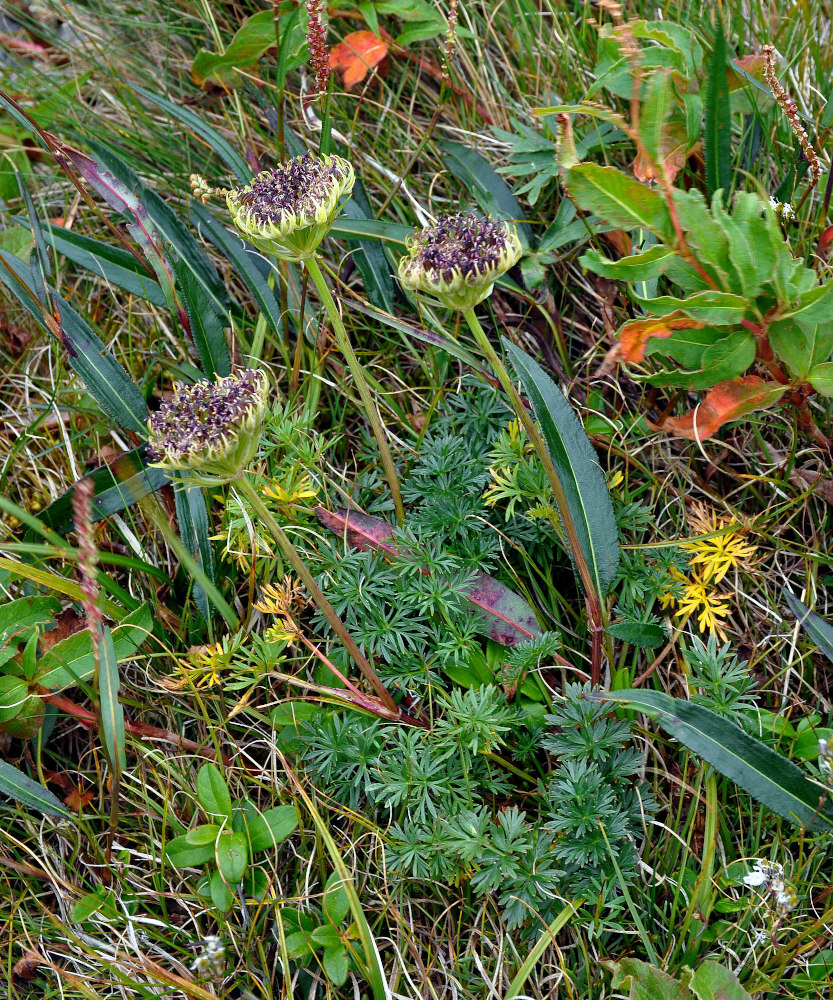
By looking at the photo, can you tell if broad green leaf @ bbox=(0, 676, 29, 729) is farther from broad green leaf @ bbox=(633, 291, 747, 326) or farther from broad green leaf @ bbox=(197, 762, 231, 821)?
broad green leaf @ bbox=(633, 291, 747, 326)

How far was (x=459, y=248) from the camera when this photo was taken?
1896 millimetres

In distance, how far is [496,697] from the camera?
2150 mm

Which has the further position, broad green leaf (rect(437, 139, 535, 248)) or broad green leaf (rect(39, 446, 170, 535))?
broad green leaf (rect(437, 139, 535, 248))

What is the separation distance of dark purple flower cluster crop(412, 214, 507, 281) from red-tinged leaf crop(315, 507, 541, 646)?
764 mm

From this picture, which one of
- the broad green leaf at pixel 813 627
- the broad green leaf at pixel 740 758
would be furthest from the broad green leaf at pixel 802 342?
the broad green leaf at pixel 740 758

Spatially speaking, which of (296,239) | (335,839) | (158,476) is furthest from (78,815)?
(296,239)

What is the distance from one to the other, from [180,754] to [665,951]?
132 centimetres

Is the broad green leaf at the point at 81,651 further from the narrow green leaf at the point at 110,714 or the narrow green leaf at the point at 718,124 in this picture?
the narrow green leaf at the point at 718,124

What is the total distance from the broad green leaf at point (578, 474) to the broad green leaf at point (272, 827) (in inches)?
37.6

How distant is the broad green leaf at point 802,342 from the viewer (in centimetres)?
212

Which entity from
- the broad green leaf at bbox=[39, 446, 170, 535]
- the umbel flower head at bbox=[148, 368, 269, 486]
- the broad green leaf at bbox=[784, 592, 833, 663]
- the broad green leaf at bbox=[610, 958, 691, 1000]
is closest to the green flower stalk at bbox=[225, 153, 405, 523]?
the umbel flower head at bbox=[148, 368, 269, 486]

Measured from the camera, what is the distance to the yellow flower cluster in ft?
7.11

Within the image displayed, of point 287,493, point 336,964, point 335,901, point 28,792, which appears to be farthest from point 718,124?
point 28,792

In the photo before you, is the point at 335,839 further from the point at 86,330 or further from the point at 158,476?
the point at 86,330
